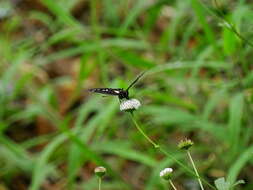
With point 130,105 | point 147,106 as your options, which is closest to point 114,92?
point 130,105

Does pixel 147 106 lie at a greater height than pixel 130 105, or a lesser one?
greater

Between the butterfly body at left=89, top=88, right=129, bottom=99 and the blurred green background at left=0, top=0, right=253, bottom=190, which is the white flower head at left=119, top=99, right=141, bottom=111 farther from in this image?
the blurred green background at left=0, top=0, right=253, bottom=190

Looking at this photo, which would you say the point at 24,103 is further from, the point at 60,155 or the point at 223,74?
the point at 223,74

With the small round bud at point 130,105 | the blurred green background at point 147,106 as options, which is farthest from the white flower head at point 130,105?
the blurred green background at point 147,106

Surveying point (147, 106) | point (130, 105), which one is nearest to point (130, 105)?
point (130, 105)

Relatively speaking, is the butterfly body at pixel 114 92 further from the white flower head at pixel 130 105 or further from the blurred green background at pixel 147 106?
the blurred green background at pixel 147 106

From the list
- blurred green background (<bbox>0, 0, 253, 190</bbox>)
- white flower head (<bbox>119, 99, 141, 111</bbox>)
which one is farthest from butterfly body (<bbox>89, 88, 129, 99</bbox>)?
blurred green background (<bbox>0, 0, 253, 190</bbox>)

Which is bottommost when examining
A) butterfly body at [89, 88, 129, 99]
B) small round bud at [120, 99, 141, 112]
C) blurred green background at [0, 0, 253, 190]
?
small round bud at [120, 99, 141, 112]

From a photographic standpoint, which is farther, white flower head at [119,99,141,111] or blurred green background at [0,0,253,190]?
blurred green background at [0,0,253,190]

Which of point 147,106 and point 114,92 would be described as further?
point 147,106

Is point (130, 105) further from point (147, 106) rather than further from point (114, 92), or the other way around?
point (147, 106)
